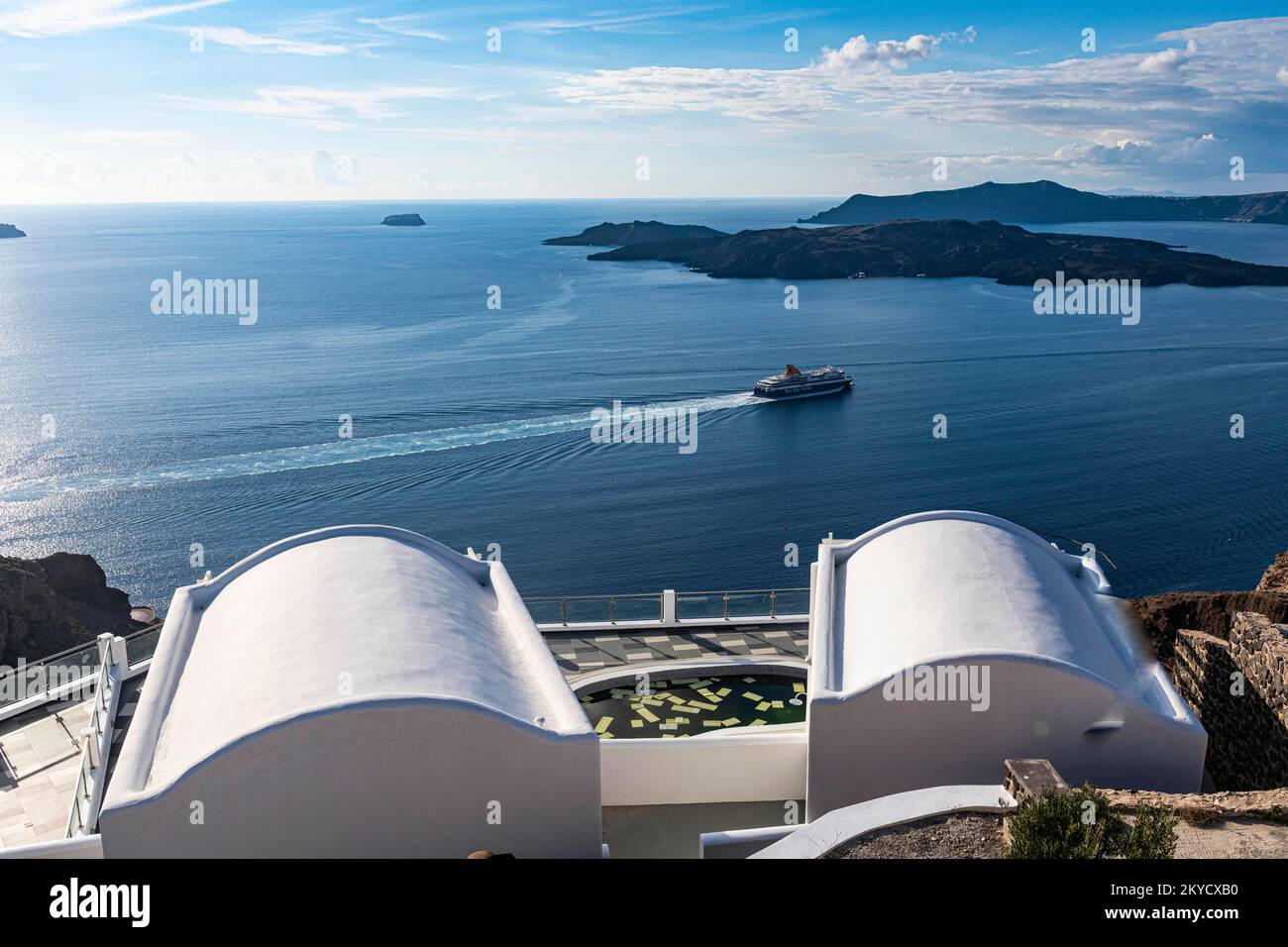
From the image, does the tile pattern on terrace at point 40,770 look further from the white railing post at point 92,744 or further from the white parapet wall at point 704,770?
the white parapet wall at point 704,770

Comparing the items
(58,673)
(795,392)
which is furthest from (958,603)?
(795,392)

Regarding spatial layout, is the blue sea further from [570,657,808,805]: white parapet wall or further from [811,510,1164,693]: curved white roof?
[570,657,808,805]: white parapet wall

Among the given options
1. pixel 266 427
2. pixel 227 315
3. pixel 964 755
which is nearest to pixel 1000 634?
pixel 964 755

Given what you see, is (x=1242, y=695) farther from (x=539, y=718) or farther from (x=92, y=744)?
(x=92, y=744)

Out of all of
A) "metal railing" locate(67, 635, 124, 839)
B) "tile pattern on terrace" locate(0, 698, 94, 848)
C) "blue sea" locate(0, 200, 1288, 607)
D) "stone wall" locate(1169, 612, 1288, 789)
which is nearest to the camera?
"stone wall" locate(1169, 612, 1288, 789)

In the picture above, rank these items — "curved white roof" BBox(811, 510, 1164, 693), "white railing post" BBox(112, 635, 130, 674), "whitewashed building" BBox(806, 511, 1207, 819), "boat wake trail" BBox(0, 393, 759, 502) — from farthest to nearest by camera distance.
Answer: "boat wake trail" BBox(0, 393, 759, 502)
"white railing post" BBox(112, 635, 130, 674)
"curved white roof" BBox(811, 510, 1164, 693)
"whitewashed building" BBox(806, 511, 1207, 819)

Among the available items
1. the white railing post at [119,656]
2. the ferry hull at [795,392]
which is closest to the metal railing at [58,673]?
the white railing post at [119,656]

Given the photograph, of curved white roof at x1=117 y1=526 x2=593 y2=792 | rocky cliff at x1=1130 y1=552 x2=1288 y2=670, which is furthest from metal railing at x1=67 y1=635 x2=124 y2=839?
rocky cliff at x1=1130 y1=552 x2=1288 y2=670
